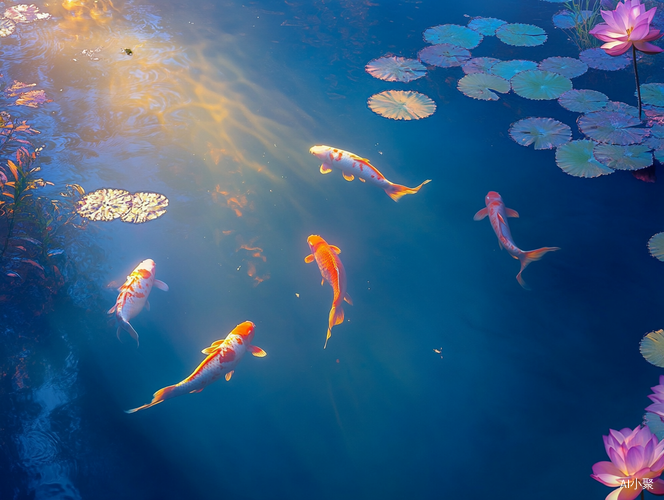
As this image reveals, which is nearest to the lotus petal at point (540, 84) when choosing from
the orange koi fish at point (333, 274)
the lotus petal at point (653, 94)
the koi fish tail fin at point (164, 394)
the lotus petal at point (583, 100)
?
the lotus petal at point (583, 100)

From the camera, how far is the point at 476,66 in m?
5.05

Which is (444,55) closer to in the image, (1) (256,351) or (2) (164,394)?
(1) (256,351)

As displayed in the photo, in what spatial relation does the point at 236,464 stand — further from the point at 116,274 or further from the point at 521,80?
the point at 521,80

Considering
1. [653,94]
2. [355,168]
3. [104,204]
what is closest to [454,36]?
[653,94]

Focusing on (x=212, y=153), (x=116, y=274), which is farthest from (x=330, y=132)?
(x=116, y=274)

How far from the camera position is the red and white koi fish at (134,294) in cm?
291

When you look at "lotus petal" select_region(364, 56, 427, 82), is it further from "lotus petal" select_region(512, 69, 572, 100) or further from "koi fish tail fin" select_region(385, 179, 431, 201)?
"koi fish tail fin" select_region(385, 179, 431, 201)

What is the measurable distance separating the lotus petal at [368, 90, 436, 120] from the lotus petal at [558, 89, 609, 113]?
4.94 ft

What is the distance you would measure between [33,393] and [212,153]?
9.01 ft

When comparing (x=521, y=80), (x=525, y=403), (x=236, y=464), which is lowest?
(x=236, y=464)

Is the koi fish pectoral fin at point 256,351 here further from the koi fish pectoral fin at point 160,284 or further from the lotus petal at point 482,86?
the lotus petal at point 482,86

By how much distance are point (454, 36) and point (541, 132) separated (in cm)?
238

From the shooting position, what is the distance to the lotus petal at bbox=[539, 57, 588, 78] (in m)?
4.76

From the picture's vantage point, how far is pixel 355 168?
366 cm
